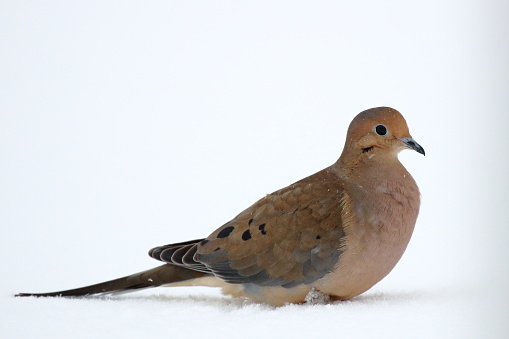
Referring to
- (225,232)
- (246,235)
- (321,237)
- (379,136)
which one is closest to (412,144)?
(379,136)

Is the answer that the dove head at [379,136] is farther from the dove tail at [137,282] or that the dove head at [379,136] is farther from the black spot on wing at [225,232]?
the dove tail at [137,282]

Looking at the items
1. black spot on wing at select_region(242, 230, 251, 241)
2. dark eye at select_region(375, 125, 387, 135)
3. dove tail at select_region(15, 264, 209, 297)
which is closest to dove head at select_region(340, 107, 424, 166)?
dark eye at select_region(375, 125, 387, 135)

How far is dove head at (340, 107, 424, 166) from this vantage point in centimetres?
453

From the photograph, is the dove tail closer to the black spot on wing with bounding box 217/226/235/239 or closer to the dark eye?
the black spot on wing with bounding box 217/226/235/239

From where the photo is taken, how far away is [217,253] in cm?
458

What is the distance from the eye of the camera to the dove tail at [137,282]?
15.1 ft

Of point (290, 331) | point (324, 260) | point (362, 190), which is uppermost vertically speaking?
point (362, 190)

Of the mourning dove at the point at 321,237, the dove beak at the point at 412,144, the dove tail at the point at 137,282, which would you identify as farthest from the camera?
the dove tail at the point at 137,282

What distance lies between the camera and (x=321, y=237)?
435 centimetres

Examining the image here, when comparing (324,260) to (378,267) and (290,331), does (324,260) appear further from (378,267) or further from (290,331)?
(290,331)

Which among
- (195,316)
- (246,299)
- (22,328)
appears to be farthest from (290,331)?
(22,328)

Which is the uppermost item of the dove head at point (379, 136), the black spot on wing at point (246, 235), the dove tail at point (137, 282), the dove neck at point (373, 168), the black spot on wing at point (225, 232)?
the dove head at point (379, 136)

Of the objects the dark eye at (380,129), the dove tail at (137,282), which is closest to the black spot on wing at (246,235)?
the dove tail at (137,282)

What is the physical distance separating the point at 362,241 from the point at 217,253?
0.87m
